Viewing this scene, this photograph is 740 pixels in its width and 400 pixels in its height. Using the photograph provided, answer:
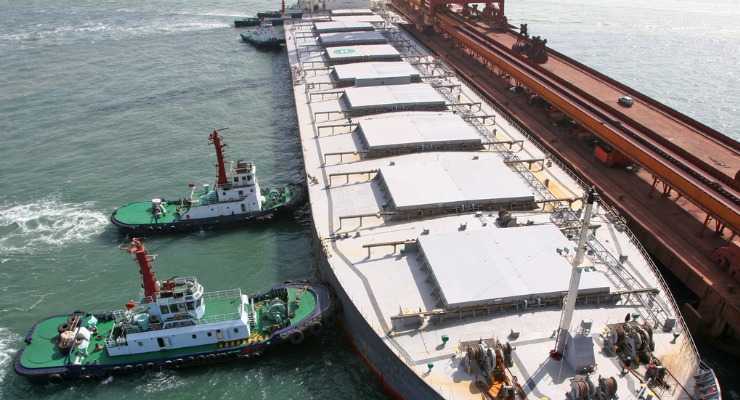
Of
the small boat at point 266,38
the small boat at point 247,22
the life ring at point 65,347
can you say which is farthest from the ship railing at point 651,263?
the small boat at point 247,22

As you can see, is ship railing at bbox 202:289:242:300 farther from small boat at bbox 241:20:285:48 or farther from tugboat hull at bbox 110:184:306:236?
small boat at bbox 241:20:285:48

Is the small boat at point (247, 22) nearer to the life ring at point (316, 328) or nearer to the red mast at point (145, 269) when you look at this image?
the red mast at point (145, 269)

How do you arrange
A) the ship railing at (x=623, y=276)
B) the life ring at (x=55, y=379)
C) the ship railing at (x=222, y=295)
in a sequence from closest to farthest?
the ship railing at (x=623, y=276) < the life ring at (x=55, y=379) < the ship railing at (x=222, y=295)

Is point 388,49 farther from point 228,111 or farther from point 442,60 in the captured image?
point 228,111

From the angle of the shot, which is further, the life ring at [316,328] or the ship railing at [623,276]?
the life ring at [316,328]

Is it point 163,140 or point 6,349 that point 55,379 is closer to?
point 6,349

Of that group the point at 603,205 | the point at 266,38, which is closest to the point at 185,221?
the point at 603,205

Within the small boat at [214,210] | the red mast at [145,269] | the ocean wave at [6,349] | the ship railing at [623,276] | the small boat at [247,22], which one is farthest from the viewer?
the small boat at [247,22]

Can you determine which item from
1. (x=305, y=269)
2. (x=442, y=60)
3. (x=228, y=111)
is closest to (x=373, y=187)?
(x=305, y=269)
